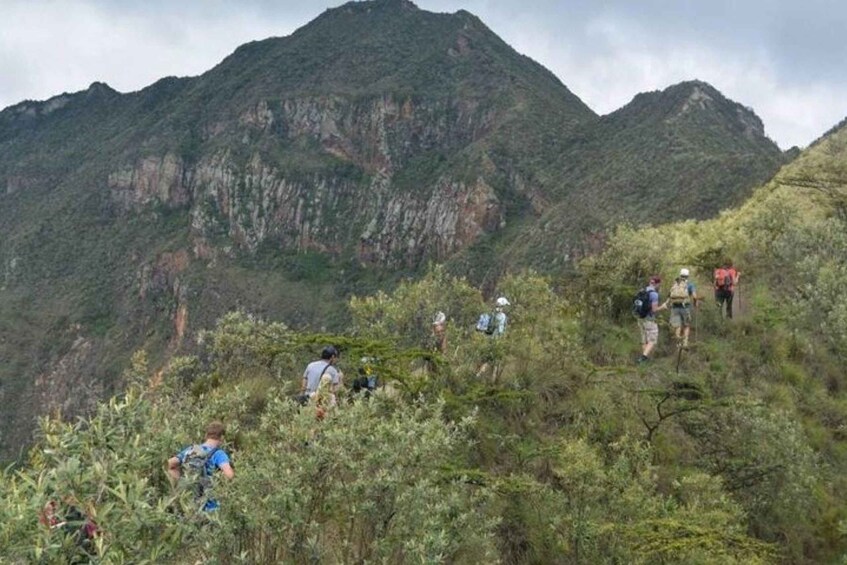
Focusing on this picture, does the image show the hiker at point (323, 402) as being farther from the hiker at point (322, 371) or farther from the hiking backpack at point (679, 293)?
the hiking backpack at point (679, 293)

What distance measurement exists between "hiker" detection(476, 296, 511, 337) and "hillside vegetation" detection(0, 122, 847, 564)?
0.54 metres

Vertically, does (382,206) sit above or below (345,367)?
above

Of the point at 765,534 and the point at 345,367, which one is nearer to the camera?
the point at 765,534

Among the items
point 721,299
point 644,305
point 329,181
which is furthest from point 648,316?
point 329,181

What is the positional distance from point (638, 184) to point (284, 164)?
93181mm

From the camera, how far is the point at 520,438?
9.42 metres

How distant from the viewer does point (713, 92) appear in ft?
413

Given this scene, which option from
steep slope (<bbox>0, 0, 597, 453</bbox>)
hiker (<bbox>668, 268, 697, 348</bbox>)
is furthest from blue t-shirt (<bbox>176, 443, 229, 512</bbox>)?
steep slope (<bbox>0, 0, 597, 453</bbox>)

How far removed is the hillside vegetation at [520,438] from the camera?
15.7 feet

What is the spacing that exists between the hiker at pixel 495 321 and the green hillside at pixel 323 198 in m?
72.6

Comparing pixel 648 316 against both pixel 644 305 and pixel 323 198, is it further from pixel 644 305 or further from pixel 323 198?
pixel 323 198

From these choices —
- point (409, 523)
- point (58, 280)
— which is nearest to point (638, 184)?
point (409, 523)

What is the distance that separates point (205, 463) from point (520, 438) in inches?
185

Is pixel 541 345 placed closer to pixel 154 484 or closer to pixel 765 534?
pixel 765 534
